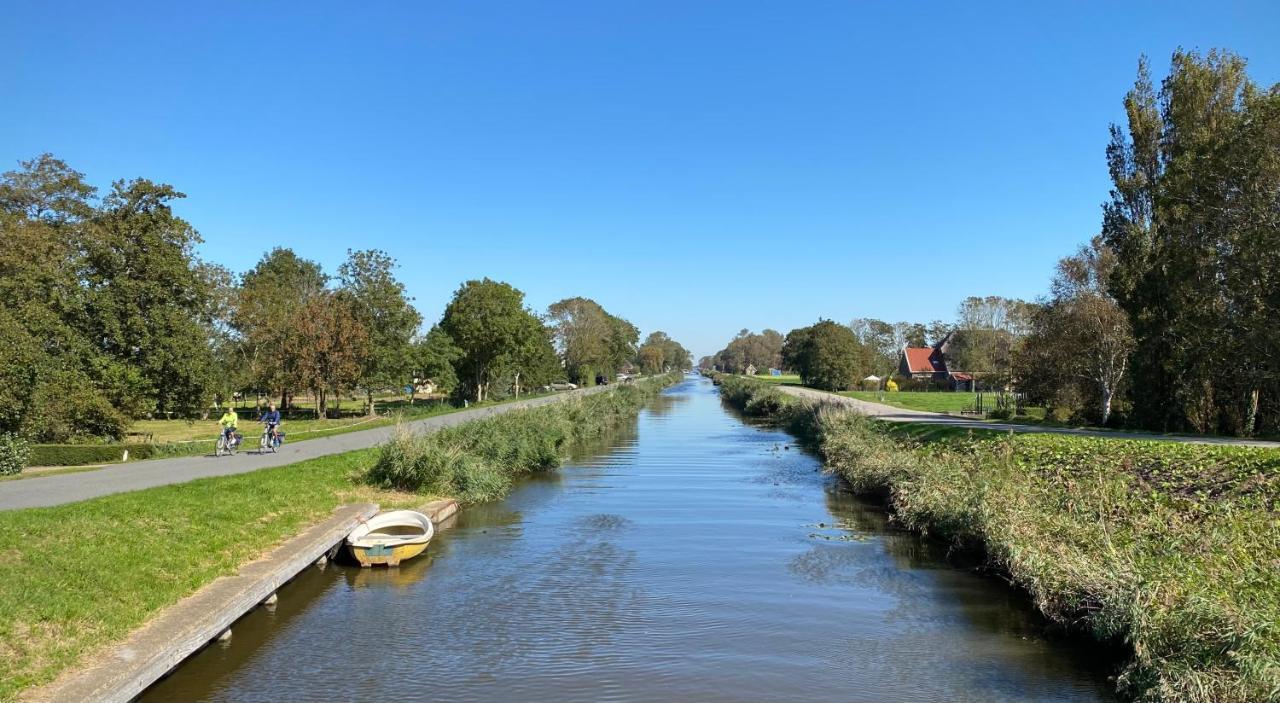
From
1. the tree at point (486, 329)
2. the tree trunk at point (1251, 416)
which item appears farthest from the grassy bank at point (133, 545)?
the tree at point (486, 329)

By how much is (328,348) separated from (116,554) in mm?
34850

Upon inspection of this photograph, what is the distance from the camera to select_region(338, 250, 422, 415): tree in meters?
47.5

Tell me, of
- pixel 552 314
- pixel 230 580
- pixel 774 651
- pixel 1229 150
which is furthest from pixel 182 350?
pixel 552 314

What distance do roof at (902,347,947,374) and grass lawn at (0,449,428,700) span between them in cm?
9701

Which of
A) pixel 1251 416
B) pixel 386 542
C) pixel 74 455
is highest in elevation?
pixel 1251 416

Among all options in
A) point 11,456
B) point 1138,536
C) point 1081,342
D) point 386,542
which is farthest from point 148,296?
point 1081,342

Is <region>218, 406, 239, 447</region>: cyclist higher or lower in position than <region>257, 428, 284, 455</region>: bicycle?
higher

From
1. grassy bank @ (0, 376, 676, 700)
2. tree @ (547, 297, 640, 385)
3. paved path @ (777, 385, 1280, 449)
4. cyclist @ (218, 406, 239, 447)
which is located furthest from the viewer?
tree @ (547, 297, 640, 385)

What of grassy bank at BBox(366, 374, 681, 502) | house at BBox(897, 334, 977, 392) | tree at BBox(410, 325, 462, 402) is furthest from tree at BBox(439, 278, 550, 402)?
house at BBox(897, 334, 977, 392)

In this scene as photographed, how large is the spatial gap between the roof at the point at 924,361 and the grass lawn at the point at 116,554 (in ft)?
318

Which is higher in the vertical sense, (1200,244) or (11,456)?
(1200,244)

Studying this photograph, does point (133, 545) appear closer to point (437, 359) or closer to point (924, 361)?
point (437, 359)

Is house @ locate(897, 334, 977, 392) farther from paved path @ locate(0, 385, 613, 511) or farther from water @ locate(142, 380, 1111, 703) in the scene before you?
water @ locate(142, 380, 1111, 703)

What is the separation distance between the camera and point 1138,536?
1114 centimetres
